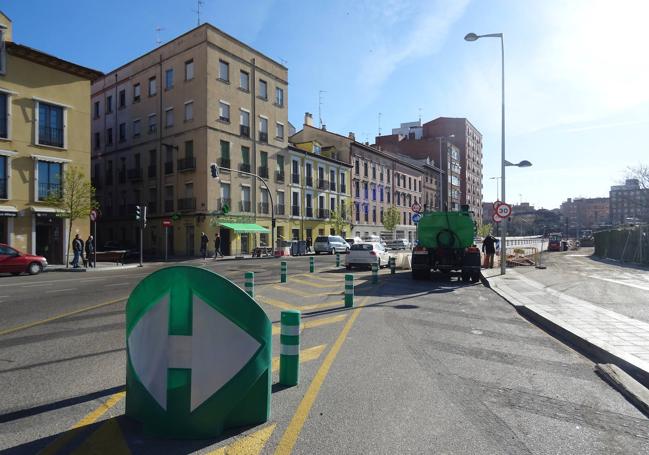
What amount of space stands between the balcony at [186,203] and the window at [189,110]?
22.6ft

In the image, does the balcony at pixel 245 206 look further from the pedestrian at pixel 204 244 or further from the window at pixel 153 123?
the window at pixel 153 123

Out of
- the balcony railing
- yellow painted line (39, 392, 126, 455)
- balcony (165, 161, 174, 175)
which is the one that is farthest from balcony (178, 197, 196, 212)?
yellow painted line (39, 392, 126, 455)

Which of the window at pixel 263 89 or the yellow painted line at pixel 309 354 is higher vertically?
the window at pixel 263 89

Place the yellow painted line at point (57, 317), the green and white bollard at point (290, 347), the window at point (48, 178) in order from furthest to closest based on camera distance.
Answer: the window at point (48, 178), the yellow painted line at point (57, 317), the green and white bollard at point (290, 347)

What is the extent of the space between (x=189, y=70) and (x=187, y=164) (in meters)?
8.22

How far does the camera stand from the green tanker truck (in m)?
16.3

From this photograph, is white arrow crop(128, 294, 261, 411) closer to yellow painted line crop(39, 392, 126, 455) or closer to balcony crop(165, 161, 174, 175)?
yellow painted line crop(39, 392, 126, 455)

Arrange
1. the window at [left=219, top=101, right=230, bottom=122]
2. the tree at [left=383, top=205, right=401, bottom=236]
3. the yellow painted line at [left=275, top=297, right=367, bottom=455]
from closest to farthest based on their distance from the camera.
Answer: the yellow painted line at [left=275, top=297, right=367, bottom=455] < the window at [left=219, top=101, right=230, bottom=122] < the tree at [left=383, top=205, right=401, bottom=236]

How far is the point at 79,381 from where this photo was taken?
476 centimetres

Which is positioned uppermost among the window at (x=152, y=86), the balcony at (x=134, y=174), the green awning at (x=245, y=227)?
the window at (x=152, y=86)

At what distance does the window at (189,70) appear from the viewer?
123 ft

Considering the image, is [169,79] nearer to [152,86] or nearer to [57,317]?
[152,86]

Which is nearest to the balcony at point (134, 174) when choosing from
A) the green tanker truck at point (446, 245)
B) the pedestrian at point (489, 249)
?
the pedestrian at point (489, 249)

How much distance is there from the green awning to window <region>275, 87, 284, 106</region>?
13.6 m
